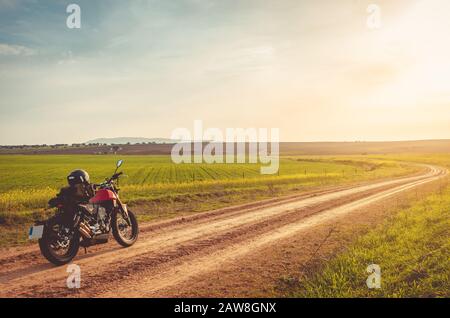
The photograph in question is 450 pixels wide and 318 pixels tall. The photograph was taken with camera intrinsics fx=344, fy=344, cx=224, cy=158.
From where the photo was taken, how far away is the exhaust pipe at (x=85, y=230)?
304 inches

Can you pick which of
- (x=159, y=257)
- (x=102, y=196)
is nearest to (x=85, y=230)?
(x=102, y=196)

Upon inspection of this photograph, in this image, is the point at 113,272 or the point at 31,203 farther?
the point at 31,203

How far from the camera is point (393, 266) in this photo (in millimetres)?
7305

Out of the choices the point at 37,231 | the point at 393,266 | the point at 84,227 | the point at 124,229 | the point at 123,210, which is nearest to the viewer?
the point at 37,231

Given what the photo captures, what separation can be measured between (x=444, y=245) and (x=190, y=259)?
242 inches

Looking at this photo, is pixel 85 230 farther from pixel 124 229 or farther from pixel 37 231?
pixel 124 229

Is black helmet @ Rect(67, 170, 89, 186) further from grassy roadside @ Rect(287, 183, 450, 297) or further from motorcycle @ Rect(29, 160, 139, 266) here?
grassy roadside @ Rect(287, 183, 450, 297)

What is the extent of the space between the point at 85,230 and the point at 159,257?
5.87 ft

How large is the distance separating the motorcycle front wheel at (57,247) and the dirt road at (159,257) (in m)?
0.20

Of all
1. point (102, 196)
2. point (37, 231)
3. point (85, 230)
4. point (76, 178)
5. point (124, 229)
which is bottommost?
point (124, 229)

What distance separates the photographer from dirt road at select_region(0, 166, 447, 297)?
6.14 metres
